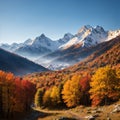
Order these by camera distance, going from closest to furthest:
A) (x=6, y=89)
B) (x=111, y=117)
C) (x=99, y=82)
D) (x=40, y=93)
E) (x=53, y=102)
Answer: (x=111, y=117) → (x=6, y=89) → (x=99, y=82) → (x=53, y=102) → (x=40, y=93)

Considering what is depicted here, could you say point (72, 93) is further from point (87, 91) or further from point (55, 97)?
point (55, 97)

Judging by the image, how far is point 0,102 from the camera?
99750 mm

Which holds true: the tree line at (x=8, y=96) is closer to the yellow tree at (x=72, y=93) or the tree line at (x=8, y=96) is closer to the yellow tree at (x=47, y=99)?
the yellow tree at (x=72, y=93)

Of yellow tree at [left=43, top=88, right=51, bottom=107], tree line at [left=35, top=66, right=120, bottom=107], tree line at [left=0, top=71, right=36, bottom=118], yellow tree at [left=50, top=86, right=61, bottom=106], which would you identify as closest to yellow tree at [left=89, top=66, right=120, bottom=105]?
tree line at [left=35, top=66, right=120, bottom=107]

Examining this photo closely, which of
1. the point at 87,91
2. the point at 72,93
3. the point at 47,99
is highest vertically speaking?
the point at 87,91

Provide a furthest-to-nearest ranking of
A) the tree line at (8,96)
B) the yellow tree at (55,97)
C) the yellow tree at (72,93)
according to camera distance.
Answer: the yellow tree at (55,97) → the yellow tree at (72,93) → the tree line at (8,96)

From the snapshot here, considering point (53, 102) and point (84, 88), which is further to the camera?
point (53, 102)

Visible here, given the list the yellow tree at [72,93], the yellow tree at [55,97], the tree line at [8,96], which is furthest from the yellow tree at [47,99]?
the tree line at [8,96]

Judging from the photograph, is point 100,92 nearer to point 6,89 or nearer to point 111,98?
point 111,98

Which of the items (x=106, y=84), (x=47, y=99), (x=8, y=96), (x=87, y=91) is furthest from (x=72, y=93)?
(x=8, y=96)

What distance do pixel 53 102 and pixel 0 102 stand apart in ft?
143

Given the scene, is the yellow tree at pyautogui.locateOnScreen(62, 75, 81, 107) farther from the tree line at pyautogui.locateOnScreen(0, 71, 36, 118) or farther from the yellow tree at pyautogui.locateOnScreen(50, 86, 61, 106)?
the tree line at pyautogui.locateOnScreen(0, 71, 36, 118)

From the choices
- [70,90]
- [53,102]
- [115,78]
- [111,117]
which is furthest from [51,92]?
[111,117]

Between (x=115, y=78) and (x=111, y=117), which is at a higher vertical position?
(x=115, y=78)
